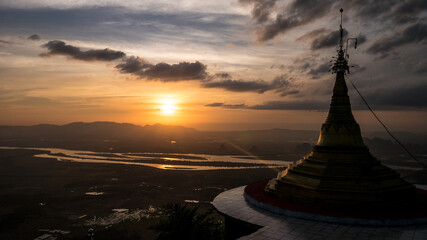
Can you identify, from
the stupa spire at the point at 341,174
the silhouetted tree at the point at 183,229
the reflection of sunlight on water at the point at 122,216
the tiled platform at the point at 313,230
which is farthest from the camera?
the reflection of sunlight on water at the point at 122,216

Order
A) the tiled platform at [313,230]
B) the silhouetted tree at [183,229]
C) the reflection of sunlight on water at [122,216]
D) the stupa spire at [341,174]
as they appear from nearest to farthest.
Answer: the tiled platform at [313,230], the silhouetted tree at [183,229], the stupa spire at [341,174], the reflection of sunlight on water at [122,216]

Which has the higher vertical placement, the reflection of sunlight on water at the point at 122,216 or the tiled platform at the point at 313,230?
the tiled platform at the point at 313,230

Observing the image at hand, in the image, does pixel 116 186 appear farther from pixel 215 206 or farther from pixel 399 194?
pixel 399 194

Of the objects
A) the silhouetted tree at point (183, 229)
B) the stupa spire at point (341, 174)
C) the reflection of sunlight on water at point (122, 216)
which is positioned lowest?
the reflection of sunlight on water at point (122, 216)

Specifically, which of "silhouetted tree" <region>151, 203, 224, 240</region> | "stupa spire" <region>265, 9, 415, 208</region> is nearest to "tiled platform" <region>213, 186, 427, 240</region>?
"stupa spire" <region>265, 9, 415, 208</region>

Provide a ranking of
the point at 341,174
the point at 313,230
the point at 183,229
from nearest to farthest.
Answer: the point at 313,230
the point at 183,229
the point at 341,174

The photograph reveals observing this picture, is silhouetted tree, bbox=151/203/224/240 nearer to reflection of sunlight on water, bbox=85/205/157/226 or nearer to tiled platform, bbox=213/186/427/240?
tiled platform, bbox=213/186/427/240

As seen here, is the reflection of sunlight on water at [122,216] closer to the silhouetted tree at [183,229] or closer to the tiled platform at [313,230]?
the silhouetted tree at [183,229]

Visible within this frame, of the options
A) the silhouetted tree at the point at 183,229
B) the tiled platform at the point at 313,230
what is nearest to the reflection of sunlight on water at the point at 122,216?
the silhouetted tree at the point at 183,229

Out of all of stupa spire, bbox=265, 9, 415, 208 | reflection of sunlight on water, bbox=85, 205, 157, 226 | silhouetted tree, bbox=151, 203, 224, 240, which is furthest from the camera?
reflection of sunlight on water, bbox=85, 205, 157, 226

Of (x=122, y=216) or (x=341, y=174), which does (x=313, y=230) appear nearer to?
(x=341, y=174)

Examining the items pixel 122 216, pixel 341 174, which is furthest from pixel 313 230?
pixel 122 216

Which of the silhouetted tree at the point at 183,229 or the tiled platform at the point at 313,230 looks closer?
the tiled platform at the point at 313,230

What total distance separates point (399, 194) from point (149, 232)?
882 inches
